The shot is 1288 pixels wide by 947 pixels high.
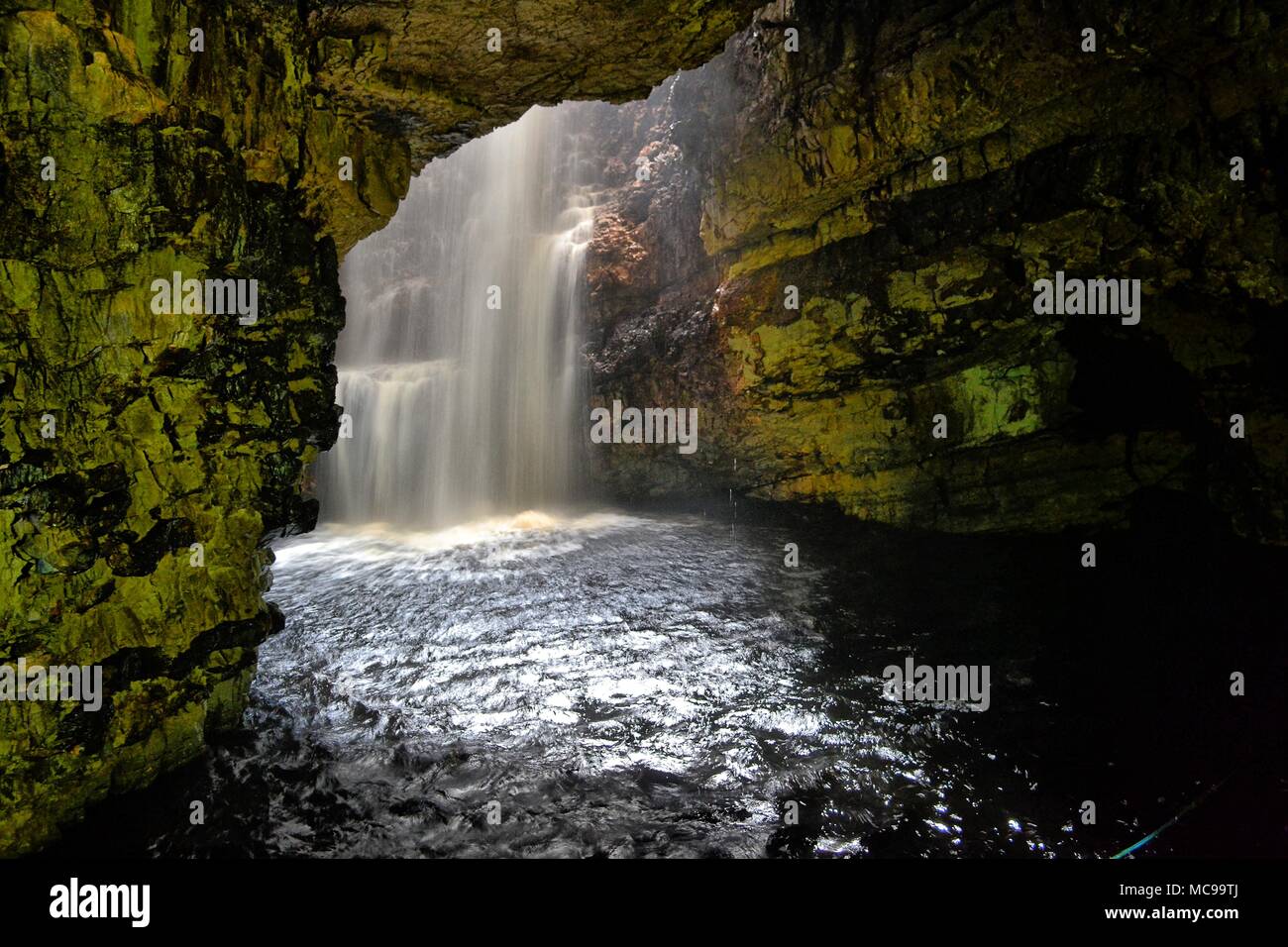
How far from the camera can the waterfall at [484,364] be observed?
645 inches

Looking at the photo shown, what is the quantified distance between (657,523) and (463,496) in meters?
6.09

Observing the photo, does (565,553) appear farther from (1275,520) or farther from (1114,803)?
(1275,520)

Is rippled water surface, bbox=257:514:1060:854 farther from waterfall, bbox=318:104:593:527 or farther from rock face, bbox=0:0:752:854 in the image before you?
waterfall, bbox=318:104:593:527

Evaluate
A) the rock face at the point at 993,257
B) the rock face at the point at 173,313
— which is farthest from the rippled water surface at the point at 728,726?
the rock face at the point at 993,257

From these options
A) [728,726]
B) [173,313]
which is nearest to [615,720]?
[728,726]

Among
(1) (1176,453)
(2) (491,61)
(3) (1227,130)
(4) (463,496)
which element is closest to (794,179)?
(3) (1227,130)

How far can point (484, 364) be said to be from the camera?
17.6 metres

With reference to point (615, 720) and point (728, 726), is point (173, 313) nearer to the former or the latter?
point (615, 720)

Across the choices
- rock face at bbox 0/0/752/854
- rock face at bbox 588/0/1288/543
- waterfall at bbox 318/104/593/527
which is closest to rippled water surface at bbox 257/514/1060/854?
rock face at bbox 0/0/752/854

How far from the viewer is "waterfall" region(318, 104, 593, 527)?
1639 cm

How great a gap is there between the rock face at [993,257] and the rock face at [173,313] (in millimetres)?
5136

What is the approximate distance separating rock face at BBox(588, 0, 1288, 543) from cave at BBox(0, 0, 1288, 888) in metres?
0.06

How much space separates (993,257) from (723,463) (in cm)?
691

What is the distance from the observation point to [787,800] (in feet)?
14.1
